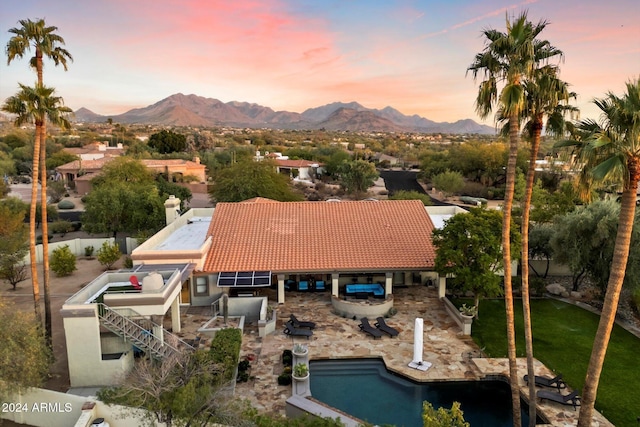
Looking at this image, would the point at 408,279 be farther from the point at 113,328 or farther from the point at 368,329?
the point at 113,328

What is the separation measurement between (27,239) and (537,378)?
3613 centimetres

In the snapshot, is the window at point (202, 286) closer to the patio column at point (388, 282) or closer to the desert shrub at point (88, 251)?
the patio column at point (388, 282)

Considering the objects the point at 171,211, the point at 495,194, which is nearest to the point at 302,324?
the point at 171,211

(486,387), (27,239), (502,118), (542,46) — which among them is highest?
(542,46)

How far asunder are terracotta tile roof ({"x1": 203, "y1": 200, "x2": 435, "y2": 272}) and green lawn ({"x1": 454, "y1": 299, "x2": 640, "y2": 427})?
550 centimetres

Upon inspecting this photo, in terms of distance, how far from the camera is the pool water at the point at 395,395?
17.5 metres

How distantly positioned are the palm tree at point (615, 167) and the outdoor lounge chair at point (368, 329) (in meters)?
11.8

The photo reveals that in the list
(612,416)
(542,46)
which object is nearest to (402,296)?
(612,416)

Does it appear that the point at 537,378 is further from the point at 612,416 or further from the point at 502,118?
the point at 502,118

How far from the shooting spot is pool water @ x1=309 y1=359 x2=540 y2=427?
17.5m

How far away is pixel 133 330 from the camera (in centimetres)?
1902

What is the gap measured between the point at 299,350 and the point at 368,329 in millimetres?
4837

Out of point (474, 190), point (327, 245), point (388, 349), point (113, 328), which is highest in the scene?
point (327, 245)

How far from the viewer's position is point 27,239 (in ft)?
112
